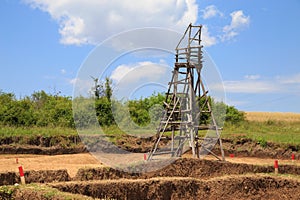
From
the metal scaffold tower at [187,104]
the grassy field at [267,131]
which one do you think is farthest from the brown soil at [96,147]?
the metal scaffold tower at [187,104]

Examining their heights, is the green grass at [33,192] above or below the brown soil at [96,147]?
below

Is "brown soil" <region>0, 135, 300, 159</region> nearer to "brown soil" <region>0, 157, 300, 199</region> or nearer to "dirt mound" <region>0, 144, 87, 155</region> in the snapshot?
"dirt mound" <region>0, 144, 87, 155</region>

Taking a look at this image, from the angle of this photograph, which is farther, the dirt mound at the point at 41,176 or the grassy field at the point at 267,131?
the grassy field at the point at 267,131

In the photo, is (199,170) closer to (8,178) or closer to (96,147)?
(8,178)

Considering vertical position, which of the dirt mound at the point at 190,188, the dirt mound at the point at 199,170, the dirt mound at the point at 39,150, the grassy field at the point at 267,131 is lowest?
the dirt mound at the point at 190,188

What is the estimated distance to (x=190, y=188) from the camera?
43.7ft

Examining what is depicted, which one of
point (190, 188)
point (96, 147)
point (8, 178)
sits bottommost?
point (190, 188)

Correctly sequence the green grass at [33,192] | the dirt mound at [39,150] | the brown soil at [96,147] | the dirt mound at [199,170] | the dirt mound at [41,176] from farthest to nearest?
the brown soil at [96,147] → the dirt mound at [39,150] → the dirt mound at [199,170] → the dirt mound at [41,176] → the green grass at [33,192]

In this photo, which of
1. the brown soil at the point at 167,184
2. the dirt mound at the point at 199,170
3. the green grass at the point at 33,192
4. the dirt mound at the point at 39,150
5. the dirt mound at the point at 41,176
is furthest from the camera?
the dirt mound at the point at 39,150

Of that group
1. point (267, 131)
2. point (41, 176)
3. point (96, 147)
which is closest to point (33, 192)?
point (41, 176)

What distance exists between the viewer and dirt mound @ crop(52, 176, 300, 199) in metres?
11.8

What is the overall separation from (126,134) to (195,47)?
43.9 ft

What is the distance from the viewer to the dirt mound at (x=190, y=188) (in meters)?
11.8

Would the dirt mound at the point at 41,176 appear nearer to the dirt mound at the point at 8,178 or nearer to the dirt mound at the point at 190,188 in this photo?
the dirt mound at the point at 8,178
